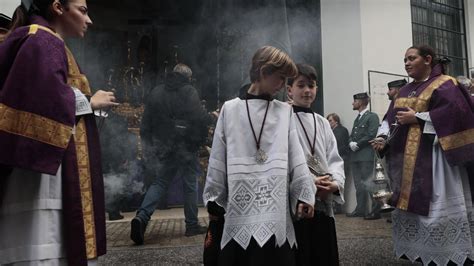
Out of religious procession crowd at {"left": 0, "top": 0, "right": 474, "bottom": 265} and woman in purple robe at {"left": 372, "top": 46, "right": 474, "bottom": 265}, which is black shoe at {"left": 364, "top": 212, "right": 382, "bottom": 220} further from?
religious procession crowd at {"left": 0, "top": 0, "right": 474, "bottom": 265}

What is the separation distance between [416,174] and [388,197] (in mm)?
365

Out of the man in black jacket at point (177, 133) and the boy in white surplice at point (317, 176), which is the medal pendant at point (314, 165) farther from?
the man in black jacket at point (177, 133)

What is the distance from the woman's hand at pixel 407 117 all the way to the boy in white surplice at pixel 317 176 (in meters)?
1.15

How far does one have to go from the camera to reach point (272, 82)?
2211 mm

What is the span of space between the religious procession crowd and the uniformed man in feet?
7.59

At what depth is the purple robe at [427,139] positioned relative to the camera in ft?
10.8

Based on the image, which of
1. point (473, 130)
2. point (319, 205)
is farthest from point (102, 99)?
point (473, 130)

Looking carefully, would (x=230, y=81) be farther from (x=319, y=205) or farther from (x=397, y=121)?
(x=319, y=205)

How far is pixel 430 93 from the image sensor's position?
3459 millimetres

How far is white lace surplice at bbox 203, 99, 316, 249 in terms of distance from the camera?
6.68 ft

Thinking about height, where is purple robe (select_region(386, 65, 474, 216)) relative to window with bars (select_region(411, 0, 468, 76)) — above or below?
Result: below

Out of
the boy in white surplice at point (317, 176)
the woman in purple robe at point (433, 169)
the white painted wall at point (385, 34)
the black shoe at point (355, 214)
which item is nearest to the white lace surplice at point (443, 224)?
the woman in purple robe at point (433, 169)

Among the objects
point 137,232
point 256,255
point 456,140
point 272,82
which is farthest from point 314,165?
point 137,232

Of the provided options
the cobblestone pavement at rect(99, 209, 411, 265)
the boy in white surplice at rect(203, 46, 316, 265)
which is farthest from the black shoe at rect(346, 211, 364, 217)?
the boy in white surplice at rect(203, 46, 316, 265)
